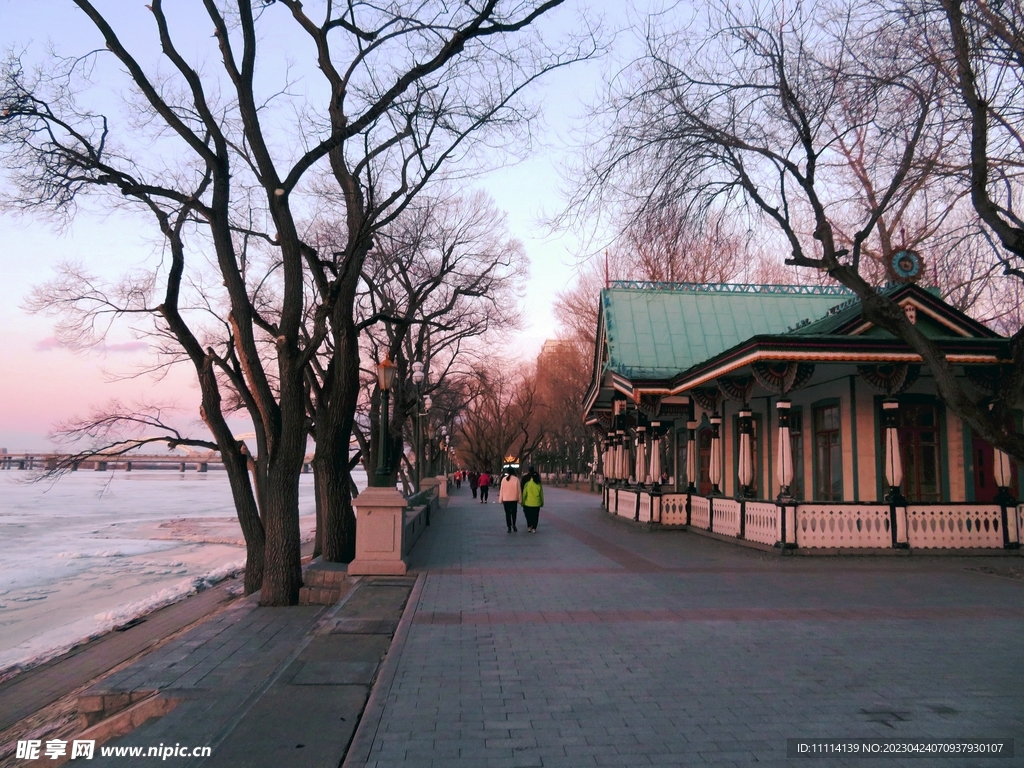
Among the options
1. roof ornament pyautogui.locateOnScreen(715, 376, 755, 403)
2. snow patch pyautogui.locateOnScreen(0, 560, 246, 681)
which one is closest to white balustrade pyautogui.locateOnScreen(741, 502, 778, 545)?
roof ornament pyautogui.locateOnScreen(715, 376, 755, 403)

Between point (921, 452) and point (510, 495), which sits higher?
point (921, 452)

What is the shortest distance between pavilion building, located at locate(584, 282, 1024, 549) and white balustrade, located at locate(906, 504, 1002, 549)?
0.02 metres

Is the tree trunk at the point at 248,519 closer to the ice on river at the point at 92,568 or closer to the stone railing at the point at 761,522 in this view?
the ice on river at the point at 92,568

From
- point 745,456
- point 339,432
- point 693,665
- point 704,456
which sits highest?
point 339,432

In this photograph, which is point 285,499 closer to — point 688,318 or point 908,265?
point 908,265

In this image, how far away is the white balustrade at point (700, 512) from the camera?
725 inches

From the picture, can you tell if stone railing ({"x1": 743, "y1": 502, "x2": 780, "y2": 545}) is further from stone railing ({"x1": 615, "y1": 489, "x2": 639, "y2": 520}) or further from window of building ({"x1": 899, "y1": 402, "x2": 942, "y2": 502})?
stone railing ({"x1": 615, "y1": 489, "x2": 639, "y2": 520})

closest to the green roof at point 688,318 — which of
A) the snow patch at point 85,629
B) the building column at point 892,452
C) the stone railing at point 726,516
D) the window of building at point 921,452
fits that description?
the stone railing at point 726,516

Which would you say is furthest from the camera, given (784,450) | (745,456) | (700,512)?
(700,512)

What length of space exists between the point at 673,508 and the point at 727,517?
310 centimetres

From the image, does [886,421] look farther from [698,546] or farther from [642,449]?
[642,449]

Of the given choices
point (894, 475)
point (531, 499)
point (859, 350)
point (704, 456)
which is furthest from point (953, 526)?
point (704, 456)

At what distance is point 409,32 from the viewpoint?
11.9 metres

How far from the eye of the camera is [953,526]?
1436cm
